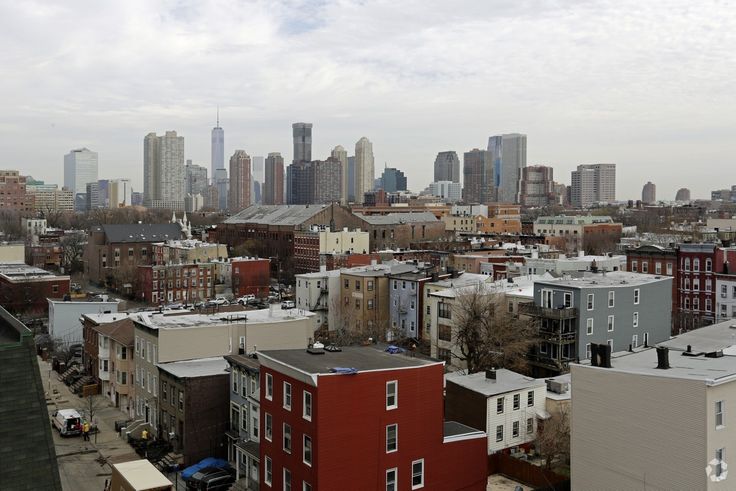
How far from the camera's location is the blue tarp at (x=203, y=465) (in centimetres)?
3275

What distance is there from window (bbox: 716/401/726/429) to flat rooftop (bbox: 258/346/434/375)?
375 inches

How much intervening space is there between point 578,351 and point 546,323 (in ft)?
8.33

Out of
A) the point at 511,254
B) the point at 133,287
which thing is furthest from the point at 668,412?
the point at 133,287

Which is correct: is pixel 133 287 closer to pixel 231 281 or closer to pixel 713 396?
pixel 231 281

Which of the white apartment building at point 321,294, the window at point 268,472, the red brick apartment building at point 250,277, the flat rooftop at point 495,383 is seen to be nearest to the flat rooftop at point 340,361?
the window at point 268,472

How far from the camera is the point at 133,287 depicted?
91312mm

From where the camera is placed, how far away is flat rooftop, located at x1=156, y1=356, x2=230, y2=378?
36.3 metres

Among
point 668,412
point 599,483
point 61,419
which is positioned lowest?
point 61,419

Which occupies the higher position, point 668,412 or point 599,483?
point 668,412

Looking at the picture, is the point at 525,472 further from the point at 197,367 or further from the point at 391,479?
the point at 197,367

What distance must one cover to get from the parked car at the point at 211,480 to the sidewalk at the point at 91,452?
4.09 metres

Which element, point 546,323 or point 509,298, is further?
point 509,298

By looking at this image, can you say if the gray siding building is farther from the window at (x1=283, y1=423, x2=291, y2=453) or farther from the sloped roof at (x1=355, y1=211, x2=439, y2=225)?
the sloped roof at (x1=355, y1=211, x2=439, y2=225)

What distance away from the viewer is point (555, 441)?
30.7 m
